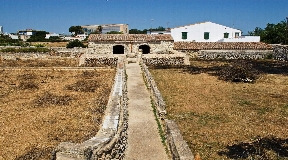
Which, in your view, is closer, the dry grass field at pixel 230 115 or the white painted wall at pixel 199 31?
the dry grass field at pixel 230 115

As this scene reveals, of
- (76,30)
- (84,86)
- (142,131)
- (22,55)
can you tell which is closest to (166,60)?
(84,86)

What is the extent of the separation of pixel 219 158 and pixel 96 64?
22.5 m

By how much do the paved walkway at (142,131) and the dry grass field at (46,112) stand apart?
1.20 meters

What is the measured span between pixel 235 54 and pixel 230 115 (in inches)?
1019

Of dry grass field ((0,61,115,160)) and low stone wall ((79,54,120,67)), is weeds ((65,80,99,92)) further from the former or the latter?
low stone wall ((79,54,120,67))

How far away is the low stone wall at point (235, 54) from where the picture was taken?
36.2m

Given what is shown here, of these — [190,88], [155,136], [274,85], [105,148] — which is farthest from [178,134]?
[274,85]

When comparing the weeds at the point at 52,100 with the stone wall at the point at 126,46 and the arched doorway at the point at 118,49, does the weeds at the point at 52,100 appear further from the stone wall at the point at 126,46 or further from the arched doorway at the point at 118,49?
the arched doorway at the point at 118,49

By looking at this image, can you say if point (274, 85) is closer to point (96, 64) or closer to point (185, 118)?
point (185, 118)

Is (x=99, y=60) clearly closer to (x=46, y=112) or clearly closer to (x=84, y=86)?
(x=84, y=86)

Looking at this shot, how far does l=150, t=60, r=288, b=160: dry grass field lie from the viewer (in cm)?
864

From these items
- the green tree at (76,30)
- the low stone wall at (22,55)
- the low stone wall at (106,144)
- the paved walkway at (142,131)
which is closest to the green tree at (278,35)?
the low stone wall at (22,55)

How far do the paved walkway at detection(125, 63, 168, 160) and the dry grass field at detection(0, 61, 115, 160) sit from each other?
1.20 m

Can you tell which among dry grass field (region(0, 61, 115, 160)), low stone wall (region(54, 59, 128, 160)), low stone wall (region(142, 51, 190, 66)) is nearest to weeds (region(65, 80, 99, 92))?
dry grass field (region(0, 61, 115, 160))
